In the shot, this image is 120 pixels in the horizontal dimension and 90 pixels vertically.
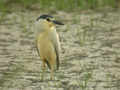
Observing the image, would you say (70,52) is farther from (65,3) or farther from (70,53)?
(65,3)

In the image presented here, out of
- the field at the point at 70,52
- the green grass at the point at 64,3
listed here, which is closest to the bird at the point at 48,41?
the field at the point at 70,52

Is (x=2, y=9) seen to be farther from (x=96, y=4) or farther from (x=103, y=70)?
(x=103, y=70)

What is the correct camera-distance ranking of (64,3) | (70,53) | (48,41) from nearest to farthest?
(48,41)
(70,53)
(64,3)

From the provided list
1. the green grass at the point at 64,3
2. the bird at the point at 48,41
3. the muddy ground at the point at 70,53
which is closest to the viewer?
the muddy ground at the point at 70,53

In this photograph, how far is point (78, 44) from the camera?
9.97 meters

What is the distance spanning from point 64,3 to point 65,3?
0.26ft

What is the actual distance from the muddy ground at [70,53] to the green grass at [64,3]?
373 millimetres

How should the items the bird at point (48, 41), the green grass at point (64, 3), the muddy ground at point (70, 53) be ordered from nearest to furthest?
the muddy ground at point (70, 53)
the bird at point (48, 41)
the green grass at point (64, 3)

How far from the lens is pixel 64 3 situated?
13.1 m

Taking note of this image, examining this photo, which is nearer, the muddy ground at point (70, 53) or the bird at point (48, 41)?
the muddy ground at point (70, 53)

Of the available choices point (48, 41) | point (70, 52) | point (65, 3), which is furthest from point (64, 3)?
point (48, 41)

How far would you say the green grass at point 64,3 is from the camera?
1301 centimetres

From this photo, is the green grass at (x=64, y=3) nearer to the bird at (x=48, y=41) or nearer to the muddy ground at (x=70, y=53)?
the muddy ground at (x=70, y=53)

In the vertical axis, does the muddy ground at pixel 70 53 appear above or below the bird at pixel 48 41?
below
